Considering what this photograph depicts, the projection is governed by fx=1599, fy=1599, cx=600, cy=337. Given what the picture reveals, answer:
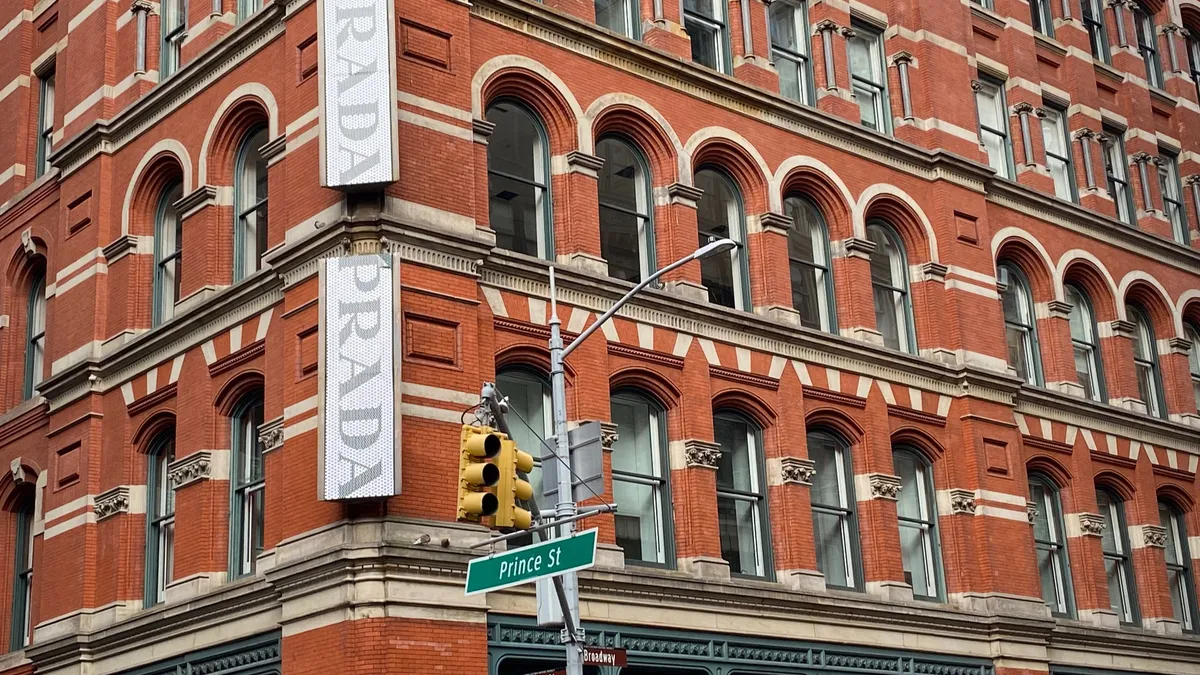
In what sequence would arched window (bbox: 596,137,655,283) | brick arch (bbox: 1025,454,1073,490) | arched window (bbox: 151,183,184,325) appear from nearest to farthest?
arched window (bbox: 596,137,655,283)
arched window (bbox: 151,183,184,325)
brick arch (bbox: 1025,454,1073,490)

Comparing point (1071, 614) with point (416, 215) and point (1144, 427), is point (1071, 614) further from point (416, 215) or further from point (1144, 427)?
point (416, 215)

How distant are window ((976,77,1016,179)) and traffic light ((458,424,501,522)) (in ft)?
70.3

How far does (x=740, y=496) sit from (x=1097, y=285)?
13.4 meters

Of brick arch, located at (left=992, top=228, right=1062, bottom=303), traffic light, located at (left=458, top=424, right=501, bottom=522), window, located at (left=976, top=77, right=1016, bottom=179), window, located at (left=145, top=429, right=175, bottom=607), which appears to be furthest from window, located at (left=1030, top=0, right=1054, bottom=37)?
traffic light, located at (left=458, top=424, right=501, bottom=522)

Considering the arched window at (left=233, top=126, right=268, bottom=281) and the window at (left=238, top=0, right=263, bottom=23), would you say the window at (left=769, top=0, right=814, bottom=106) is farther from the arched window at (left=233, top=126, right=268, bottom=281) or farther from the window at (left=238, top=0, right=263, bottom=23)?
the arched window at (left=233, top=126, right=268, bottom=281)

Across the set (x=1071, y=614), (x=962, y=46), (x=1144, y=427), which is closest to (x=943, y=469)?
(x=1071, y=614)

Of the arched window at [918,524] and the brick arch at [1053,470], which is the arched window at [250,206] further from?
the brick arch at [1053,470]

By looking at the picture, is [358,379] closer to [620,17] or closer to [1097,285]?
[620,17]

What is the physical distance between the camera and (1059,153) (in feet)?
122

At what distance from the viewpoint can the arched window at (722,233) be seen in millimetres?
28125

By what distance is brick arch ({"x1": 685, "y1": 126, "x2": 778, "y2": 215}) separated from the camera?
94.0 ft

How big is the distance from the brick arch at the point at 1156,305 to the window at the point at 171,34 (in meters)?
22.2

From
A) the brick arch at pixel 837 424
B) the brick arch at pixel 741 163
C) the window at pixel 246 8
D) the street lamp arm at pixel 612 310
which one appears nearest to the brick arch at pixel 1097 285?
the brick arch at pixel 837 424

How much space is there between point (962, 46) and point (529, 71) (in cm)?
1238
